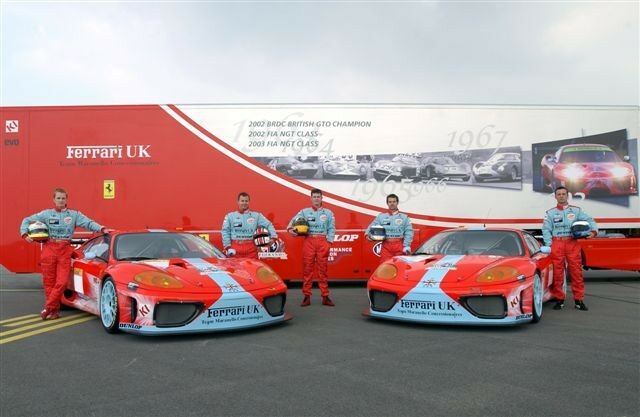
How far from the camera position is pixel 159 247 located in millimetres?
6164

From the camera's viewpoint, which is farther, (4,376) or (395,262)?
(395,262)

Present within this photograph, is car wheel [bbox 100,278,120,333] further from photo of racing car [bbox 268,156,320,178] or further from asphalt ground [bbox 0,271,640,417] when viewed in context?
photo of racing car [bbox 268,156,320,178]

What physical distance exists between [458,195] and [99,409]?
771cm

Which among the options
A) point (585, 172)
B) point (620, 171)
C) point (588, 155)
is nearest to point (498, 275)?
point (585, 172)

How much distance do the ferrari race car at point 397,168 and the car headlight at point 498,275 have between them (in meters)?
4.32

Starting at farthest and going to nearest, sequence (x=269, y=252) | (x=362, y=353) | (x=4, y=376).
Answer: (x=269, y=252), (x=362, y=353), (x=4, y=376)

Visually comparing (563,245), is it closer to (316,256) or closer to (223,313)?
(316,256)

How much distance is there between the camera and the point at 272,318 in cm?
536

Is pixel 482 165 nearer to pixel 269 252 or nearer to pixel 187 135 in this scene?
pixel 269 252

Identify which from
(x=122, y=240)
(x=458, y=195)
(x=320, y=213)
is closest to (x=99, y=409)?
(x=122, y=240)

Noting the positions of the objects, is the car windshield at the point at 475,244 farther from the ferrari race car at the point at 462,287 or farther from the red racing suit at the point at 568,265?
the red racing suit at the point at 568,265

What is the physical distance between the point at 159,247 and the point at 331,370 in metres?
3.18

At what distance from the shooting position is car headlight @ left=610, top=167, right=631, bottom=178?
384 inches

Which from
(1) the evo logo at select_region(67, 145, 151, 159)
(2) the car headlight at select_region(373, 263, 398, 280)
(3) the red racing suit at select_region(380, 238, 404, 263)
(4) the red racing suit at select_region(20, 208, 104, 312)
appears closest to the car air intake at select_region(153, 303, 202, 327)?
(2) the car headlight at select_region(373, 263, 398, 280)
